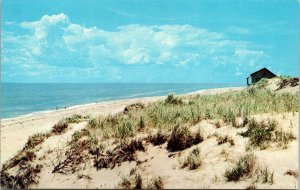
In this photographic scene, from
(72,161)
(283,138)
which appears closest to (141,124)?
(72,161)

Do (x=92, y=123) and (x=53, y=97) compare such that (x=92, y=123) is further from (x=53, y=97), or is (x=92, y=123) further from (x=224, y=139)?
(x=53, y=97)

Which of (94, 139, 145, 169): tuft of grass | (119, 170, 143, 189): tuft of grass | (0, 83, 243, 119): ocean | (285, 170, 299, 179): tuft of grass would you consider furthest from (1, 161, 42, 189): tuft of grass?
(0, 83, 243, 119): ocean

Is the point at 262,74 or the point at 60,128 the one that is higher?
the point at 262,74

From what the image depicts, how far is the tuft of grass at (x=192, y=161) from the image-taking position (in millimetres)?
7988

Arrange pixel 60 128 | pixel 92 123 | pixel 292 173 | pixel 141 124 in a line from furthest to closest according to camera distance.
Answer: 1. pixel 60 128
2. pixel 92 123
3. pixel 141 124
4. pixel 292 173

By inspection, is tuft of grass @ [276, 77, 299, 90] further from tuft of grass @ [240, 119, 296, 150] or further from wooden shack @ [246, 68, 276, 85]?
tuft of grass @ [240, 119, 296, 150]

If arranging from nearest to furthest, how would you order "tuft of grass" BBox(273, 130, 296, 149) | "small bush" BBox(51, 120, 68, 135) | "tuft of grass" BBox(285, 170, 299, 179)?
"tuft of grass" BBox(285, 170, 299, 179)
"tuft of grass" BBox(273, 130, 296, 149)
"small bush" BBox(51, 120, 68, 135)

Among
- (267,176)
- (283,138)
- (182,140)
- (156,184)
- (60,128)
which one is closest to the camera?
(267,176)

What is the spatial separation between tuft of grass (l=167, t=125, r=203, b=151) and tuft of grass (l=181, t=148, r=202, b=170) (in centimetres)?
75

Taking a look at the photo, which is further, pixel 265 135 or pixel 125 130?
pixel 125 130

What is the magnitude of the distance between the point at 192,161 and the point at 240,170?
3.93 feet

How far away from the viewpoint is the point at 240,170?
7.12m

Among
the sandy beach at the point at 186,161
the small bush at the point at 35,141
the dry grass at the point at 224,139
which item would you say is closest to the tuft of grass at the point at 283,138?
the sandy beach at the point at 186,161

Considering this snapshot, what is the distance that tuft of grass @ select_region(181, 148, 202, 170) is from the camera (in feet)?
26.2
